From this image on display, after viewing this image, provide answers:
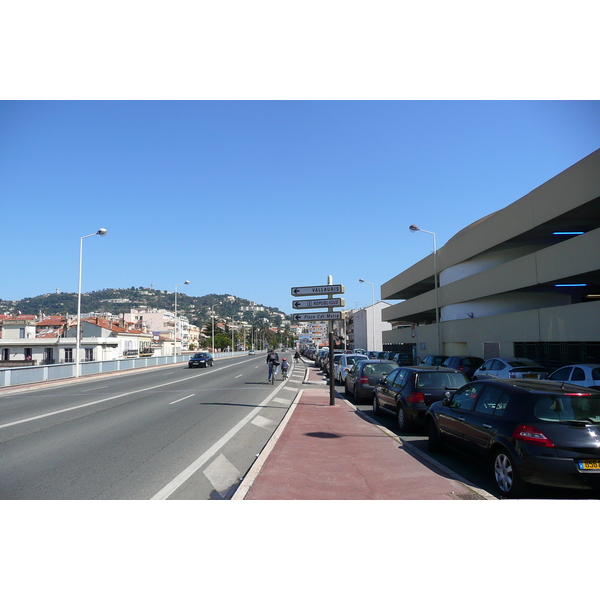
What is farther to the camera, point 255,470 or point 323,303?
point 323,303

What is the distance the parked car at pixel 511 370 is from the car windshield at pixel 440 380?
660 cm

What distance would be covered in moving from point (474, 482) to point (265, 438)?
4627mm

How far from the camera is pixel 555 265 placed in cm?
2183

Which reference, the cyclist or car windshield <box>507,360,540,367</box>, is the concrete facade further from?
the cyclist

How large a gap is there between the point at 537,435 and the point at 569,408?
56 centimetres

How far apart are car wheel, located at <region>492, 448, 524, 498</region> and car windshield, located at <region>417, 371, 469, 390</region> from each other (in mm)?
4295

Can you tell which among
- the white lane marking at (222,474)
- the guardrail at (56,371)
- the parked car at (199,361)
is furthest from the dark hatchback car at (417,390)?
the parked car at (199,361)

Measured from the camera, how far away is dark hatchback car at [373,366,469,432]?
1045cm

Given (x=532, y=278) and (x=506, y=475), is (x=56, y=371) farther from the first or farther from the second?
(x=506, y=475)

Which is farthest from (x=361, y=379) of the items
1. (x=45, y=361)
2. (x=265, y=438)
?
(x=45, y=361)

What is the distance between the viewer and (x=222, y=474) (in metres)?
7.21

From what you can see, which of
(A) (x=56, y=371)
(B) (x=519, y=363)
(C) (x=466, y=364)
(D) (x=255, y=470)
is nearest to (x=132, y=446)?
(D) (x=255, y=470)

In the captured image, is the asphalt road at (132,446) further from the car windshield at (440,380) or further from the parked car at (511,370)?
the parked car at (511,370)

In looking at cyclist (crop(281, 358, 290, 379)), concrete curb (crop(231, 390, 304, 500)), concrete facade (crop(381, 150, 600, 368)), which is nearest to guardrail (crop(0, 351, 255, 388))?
cyclist (crop(281, 358, 290, 379))
